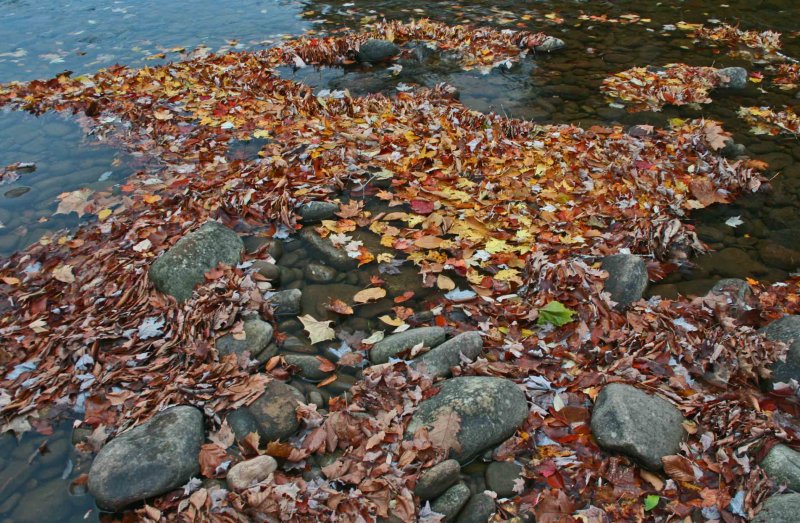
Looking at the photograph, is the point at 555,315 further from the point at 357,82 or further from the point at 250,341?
the point at 357,82

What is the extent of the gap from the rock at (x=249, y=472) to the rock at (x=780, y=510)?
3.34 meters

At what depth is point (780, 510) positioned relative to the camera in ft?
10.9

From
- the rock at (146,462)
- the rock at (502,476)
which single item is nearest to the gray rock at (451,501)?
the rock at (502,476)

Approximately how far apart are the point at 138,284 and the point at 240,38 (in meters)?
9.83

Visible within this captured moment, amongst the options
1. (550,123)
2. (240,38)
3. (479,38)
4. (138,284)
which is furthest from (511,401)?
(240,38)

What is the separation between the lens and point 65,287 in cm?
562

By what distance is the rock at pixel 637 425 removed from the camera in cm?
386

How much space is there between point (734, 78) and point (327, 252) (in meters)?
9.06

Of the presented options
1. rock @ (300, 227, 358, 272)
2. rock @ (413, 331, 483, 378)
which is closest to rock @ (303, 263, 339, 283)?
rock @ (300, 227, 358, 272)

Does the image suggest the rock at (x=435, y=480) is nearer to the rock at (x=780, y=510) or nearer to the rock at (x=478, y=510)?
the rock at (x=478, y=510)

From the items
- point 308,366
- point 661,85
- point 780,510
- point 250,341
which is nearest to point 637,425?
point 780,510

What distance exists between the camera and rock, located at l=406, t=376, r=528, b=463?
13.3ft

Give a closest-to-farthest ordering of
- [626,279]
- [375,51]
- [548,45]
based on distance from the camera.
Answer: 1. [626,279]
2. [375,51]
3. [548,45]

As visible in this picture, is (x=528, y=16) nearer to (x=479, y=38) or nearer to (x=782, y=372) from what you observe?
(x=479, y=38)
